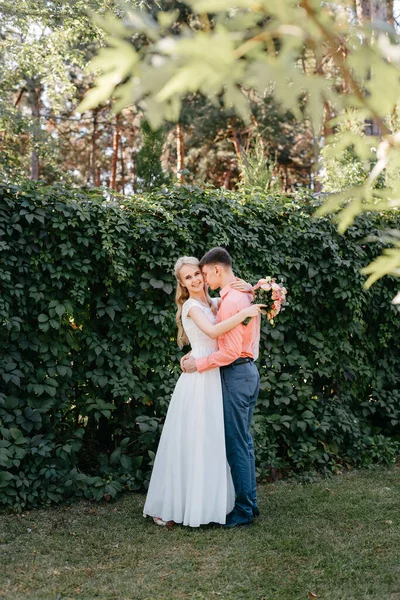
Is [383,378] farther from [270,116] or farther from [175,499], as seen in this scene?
→ [270,116]

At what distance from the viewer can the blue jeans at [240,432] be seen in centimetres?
431

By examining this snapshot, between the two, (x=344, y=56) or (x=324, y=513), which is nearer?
(x=344, y=56)

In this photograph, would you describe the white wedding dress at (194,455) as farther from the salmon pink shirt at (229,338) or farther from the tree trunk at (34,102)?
the tree trunk at (34,102)

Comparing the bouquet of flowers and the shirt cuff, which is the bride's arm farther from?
the bouquet of flowers

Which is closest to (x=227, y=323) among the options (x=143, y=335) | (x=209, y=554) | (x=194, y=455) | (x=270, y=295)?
(x=270, y=295)

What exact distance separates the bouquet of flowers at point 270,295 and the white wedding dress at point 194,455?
1.45 feet

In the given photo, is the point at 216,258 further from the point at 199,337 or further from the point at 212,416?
the point at 212,416

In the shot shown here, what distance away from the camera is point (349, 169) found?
884 centimetres

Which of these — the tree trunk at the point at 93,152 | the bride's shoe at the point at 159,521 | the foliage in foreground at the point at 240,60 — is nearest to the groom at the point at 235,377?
the bride's shoe at the point at 159,521

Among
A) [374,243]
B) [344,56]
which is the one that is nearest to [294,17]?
[344,56]

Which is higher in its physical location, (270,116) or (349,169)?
(270,116)

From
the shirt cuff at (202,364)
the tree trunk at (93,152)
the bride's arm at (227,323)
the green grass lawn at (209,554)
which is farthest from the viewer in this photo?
the tree trunk at (93,152)

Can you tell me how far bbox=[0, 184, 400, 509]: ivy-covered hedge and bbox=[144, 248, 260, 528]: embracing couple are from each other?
74cm

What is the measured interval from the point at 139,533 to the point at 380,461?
2.83 metres
